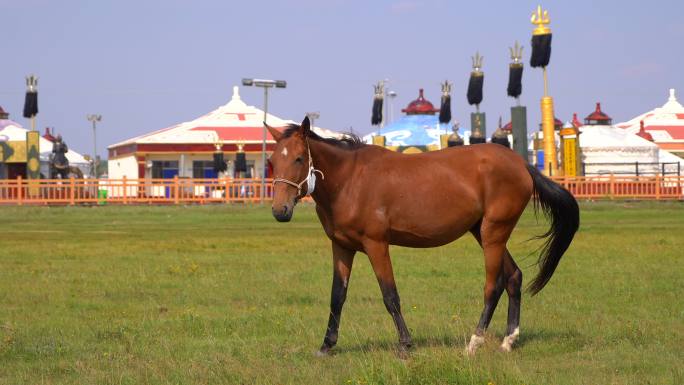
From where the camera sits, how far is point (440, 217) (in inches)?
441

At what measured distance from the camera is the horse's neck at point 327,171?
11.0 m

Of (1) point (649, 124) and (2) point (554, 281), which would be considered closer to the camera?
(2) point (554, 281)

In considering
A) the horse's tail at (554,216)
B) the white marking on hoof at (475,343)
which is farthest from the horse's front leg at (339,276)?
the horse's tail at (554,216)

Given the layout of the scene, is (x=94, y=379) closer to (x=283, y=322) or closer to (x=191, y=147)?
(x=283, y=322)

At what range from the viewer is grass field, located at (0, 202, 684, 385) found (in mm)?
9672

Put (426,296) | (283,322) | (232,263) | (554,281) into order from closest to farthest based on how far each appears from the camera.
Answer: (283,322) < (426,296) < (554,281) < (232,263)

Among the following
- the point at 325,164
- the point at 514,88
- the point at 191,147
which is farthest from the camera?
the point at 191,147

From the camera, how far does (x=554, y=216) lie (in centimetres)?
1227

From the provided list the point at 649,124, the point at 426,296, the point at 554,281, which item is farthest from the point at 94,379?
the point at 649,124

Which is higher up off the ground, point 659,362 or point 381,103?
point 381,103

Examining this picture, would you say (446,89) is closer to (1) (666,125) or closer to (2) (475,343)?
(1) (666,125)

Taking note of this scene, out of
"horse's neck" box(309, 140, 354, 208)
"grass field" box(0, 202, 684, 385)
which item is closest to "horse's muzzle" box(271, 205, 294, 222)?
"horse's neck" box(309, 140, 354, 208)

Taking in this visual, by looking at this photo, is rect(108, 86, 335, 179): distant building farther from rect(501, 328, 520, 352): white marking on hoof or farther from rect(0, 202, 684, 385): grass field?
rect(501, 328, 520, 352): white marking on hoof

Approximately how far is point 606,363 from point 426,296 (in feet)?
19.6
